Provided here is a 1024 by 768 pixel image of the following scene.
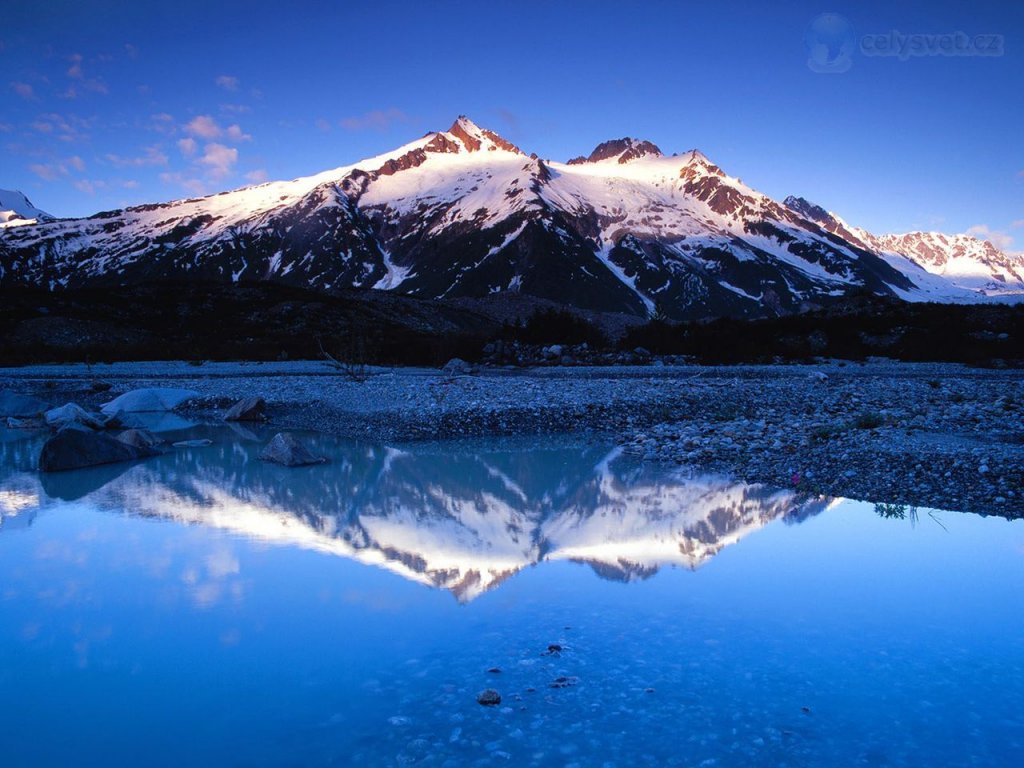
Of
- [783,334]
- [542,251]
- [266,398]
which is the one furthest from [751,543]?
[542,251]

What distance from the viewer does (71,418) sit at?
2028 centimetres

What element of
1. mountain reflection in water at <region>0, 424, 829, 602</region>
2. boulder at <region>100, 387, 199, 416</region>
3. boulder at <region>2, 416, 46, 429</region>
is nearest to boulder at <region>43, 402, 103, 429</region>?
boulder at <region>2, 416, 46, 429</region>

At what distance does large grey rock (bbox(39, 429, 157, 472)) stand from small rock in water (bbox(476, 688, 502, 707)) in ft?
42.5

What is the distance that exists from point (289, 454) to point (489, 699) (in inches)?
423

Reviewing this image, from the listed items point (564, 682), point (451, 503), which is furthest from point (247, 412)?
point (564, 682)

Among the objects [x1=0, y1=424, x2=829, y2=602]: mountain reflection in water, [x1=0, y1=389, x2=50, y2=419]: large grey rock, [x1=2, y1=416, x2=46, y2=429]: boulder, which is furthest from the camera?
[x1=0, y1=389, x2=50, y2=419]: large grey rock

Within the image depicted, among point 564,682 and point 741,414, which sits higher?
point 741,414

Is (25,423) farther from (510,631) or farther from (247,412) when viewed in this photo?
(510,631)

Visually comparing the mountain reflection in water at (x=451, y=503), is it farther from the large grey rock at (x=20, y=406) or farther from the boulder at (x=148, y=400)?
the large grey rock at (x=20, y=406)

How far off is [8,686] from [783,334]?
45.6 meters

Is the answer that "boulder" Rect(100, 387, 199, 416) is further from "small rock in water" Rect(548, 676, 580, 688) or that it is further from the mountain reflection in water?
"small rock in water" Rect(548, 676, 580, 688)

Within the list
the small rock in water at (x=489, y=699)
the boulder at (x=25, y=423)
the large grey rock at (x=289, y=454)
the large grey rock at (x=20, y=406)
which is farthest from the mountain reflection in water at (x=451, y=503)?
the large grey rock at (x=20, y=406)

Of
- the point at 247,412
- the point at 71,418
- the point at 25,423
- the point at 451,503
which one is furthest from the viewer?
the point at 247,412

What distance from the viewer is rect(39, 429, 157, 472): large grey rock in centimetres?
1481
